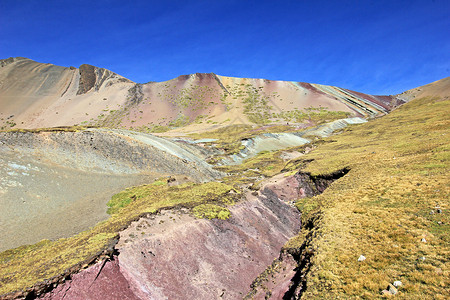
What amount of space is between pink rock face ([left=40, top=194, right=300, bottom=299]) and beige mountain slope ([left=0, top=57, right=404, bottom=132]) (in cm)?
9389

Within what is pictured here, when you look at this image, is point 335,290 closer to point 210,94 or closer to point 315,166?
point 315,166

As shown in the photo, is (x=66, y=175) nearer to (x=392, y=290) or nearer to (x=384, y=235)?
(x=384, y=235)

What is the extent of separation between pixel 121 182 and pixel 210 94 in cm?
13130

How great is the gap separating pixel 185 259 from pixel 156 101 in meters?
140

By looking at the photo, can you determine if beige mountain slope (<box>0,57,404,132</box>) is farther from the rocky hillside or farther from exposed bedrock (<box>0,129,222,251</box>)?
the rocky hillside

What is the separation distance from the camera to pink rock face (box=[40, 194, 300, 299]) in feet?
35.0

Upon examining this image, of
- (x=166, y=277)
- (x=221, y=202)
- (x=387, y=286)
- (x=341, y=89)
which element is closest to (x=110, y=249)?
(x=166, y=277)

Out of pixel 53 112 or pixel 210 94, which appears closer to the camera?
pixel 53 112

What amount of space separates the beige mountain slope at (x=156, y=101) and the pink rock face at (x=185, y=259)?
308 ft

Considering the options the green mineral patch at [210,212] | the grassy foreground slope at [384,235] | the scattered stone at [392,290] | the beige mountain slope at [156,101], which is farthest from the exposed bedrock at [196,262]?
the beige mountain slope at [156,101]

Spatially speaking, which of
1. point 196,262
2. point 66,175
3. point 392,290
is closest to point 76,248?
point 196,262

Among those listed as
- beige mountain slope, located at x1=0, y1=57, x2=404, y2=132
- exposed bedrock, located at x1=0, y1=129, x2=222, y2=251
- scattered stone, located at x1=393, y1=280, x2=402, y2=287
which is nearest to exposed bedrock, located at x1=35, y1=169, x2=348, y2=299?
scattered stone, located at x1=393, y1=280, x2=402, y2=287

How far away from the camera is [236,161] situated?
55.6 m

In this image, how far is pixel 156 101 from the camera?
143 meters
